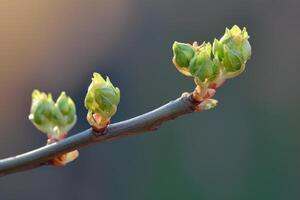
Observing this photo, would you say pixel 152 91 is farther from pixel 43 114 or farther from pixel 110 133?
pixel 110 133

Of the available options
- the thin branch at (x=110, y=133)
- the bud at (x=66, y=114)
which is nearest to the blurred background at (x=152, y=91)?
the bud at (x=66, y=114)

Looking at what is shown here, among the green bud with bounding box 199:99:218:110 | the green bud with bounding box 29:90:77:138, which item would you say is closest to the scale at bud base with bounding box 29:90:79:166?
the green bud with bounding box 29:90:77:138

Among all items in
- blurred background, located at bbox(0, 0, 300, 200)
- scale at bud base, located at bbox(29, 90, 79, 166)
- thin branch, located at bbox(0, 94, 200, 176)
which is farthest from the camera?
blurred background, located at bbox(0, 0, 300, 200)

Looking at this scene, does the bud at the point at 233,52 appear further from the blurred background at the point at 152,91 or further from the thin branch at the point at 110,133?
the blurred background at the point at 152,91

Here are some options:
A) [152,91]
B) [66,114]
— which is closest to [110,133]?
[66,114]

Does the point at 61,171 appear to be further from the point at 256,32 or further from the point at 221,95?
the point at 256,32

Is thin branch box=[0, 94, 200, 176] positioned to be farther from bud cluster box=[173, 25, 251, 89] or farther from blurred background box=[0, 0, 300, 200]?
blurred background box=[0, 0, 300, 200]

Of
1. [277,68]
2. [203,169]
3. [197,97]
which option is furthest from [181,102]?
[277,68]
